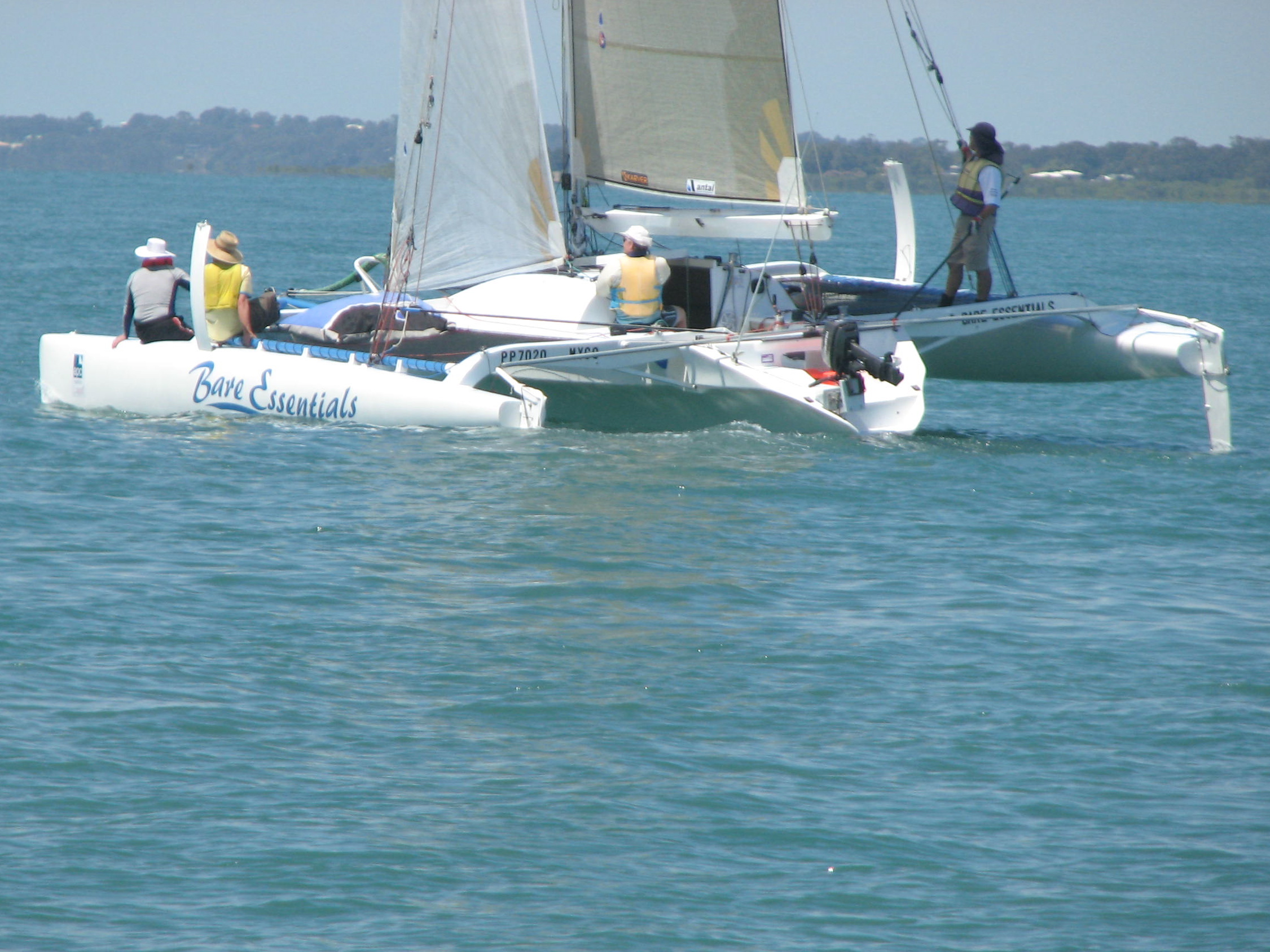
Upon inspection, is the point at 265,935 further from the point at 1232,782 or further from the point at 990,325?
the point at 990,325

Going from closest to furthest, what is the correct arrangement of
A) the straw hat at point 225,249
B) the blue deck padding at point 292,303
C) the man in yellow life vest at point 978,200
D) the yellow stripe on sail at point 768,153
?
the man in yellow life vest at point 978,200 < the straw hat at point 225,249 < the yellow stripe on sail at point 768,153 < the blue deck padding at point 292,303

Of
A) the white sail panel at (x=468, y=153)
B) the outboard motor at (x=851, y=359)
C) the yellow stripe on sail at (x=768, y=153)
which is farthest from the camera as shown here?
the yellow stripe on sail at (x=768, y=153)

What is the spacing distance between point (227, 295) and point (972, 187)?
214 inches

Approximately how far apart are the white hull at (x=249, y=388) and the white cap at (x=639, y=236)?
57.5 inches

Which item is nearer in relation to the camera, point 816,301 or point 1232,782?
point 1232,782

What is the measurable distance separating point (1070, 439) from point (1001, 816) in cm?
792

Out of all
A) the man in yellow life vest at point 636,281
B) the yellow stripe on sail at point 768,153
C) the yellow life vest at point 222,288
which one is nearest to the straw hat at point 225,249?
the yellow life vest at point 222,288

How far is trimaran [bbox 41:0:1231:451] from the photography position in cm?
1087

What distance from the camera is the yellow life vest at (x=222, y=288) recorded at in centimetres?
1180

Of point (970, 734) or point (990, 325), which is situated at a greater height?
point (990, 325)

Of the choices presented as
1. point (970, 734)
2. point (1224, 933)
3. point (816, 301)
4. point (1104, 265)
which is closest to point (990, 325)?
point (816, 301)

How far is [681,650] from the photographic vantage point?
6957 millimetres

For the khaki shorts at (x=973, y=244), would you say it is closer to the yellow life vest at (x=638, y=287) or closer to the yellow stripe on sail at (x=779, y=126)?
the yellow stripe on sail at (x=779, y=126)

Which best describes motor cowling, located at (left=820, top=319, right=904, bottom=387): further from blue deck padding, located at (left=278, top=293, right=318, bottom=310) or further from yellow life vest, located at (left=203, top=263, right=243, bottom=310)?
blue deck padding, located at (left=278, top=293, right=318, bottom=310)
